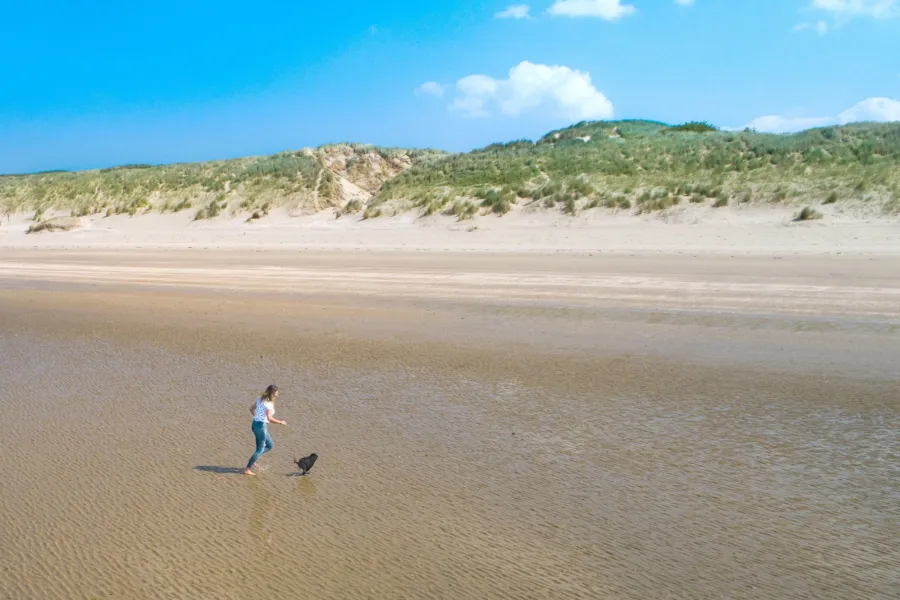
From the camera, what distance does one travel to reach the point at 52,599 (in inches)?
133

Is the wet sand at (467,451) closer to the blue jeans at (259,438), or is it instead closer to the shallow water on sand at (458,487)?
the shallow water on sand at (458,487)

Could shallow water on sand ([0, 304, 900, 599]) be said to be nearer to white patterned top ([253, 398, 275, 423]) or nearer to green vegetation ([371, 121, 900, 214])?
white patterned top ([253, 398, 275, 423])

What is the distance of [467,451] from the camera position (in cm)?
515

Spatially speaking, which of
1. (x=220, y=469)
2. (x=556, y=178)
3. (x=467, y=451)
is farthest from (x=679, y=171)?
(x=220, y=469)

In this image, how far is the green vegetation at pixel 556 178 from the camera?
21.4 meters

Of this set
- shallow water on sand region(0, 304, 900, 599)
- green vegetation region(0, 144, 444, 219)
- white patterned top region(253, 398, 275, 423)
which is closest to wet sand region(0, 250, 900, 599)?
shallow water on sand region(0, 304, 900, 599)

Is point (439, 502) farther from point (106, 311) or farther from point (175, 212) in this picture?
point (175, 212)

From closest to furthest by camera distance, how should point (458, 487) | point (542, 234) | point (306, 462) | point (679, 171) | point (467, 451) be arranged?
1. point (458, 487)
2. point (306, 462)
3. point (467, 451)
4. point (542, 234)
5. point (679, 171)

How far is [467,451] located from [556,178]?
22.8 meters

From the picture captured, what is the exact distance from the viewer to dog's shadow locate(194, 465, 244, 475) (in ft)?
15.9

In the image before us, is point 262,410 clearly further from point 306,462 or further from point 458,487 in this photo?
point 458,487

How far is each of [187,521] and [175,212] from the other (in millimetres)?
30680

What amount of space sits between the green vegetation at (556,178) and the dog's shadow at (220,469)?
1825 centimetres

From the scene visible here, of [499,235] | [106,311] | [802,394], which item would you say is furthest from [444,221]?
[802,394]
